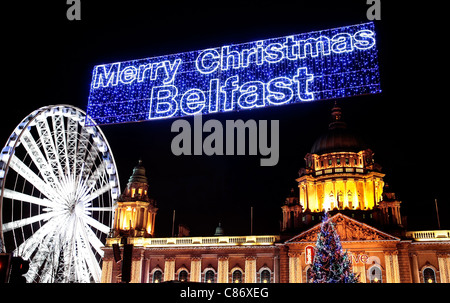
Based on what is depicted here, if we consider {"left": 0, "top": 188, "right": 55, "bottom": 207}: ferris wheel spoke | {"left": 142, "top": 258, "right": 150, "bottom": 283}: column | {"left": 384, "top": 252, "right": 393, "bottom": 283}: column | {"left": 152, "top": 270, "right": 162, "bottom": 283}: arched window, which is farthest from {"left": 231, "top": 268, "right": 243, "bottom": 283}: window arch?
{"left": 0, "top": 188, "right": 55, "bottom": 207}: ferris wheel spoke

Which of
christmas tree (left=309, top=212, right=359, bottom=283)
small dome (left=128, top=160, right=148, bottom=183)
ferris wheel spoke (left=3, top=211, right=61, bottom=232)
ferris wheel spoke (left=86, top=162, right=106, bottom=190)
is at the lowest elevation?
christmas tree (left=309, top=212, right=359, bottom=283)

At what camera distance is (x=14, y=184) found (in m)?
41.9

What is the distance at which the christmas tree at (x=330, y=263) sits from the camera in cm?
3906

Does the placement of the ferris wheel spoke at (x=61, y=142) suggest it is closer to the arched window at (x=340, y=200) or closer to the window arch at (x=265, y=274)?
the window arch at (x=265, y=274)

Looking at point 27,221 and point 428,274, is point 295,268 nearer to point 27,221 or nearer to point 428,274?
point 428,274

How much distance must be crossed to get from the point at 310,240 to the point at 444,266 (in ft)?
46.6

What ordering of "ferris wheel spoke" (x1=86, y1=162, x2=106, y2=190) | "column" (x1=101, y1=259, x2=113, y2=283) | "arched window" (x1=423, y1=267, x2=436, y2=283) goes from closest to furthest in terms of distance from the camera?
"ferris wheel spoke" (x1=86, y1=162, x2=106, y2=190) → "arched window" (x1=423, y1=267, x2=436, y2=283) → "column" (x1=101, y1=259, x2=113, y2=283)

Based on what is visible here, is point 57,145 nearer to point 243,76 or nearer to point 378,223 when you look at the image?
point 243,76

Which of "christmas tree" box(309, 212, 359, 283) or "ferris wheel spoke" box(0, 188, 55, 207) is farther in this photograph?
"ferris wheel spoke" box(0, 188, 55, 207)

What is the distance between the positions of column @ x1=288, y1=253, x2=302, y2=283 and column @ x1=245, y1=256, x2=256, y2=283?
4.38 meters

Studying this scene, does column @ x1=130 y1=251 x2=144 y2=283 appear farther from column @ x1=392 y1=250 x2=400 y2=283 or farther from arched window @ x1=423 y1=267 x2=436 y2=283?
arched window @ x1=423 y1=267 x2=436 y2=283

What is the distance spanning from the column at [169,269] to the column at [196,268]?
246 centimetres

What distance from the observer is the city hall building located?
5100cm

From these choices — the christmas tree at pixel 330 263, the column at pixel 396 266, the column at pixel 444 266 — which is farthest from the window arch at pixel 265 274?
the column at pixel 444 266
